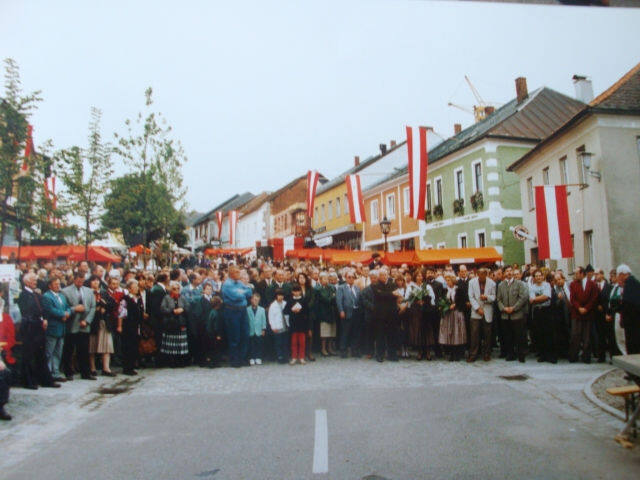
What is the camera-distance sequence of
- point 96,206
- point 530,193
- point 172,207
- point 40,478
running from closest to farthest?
point 40,478 < point 96,206 < point 172,207 < point 530,193

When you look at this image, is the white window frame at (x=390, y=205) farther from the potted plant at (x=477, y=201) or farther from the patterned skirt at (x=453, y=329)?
the patterned skirt at (x=453, y=329)

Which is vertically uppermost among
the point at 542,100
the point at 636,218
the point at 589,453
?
the point at 542,100

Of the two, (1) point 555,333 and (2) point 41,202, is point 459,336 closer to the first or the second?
(1) point 555,333

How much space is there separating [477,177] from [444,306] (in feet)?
54.6

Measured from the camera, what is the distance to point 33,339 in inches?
344

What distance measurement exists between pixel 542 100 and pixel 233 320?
22.9 m

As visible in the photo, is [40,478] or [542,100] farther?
[542,100]

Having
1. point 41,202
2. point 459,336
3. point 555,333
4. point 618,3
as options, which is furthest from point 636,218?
point 41,202

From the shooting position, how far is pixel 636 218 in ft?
55.1

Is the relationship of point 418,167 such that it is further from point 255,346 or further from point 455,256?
point 255,346

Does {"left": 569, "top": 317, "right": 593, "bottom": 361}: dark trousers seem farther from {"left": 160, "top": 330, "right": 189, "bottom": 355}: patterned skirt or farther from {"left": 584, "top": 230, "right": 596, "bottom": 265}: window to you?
{"left": 584, "top": 230, "right": 596, "bottom": 265}: window

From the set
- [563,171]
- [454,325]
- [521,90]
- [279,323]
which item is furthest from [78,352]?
[521,90]

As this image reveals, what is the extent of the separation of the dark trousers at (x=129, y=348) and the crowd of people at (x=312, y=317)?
0.02 metres

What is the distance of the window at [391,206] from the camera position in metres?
34.6
